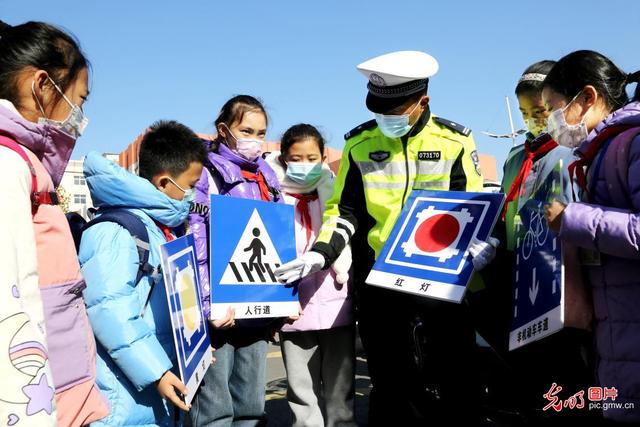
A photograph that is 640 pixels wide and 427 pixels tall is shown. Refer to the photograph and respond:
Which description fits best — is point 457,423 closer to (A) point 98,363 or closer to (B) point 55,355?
(A) point 98,363

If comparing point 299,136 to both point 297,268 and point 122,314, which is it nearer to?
point 297,268

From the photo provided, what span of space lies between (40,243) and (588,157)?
Result: 5.69 feet

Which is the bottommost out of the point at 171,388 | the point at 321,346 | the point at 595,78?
the point at 321,346

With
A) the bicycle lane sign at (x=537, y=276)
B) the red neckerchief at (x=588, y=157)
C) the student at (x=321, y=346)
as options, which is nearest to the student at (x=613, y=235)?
the red neckerchief at (x=588, y=157)

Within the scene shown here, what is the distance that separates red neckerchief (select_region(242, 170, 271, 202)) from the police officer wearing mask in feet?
1.36

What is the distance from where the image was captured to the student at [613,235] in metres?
1.78

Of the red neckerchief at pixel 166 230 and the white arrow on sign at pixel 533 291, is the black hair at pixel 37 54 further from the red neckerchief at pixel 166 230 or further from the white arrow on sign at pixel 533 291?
the white arrow on sign at pixel 533 291

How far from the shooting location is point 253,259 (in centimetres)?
281

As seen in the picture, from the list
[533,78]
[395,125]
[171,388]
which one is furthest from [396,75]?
[171,388]

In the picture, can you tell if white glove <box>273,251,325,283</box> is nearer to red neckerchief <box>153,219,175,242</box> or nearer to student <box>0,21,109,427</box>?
red neckerchief <box>153,219,175,242</box>

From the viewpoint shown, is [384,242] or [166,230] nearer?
[166,230]

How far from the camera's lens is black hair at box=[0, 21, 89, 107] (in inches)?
64.3

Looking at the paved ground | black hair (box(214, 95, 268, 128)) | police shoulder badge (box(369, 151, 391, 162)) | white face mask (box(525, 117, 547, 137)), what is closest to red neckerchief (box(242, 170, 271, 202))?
black hair (box(214, 95, 268, 128))

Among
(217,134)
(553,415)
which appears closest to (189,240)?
(217,134)
